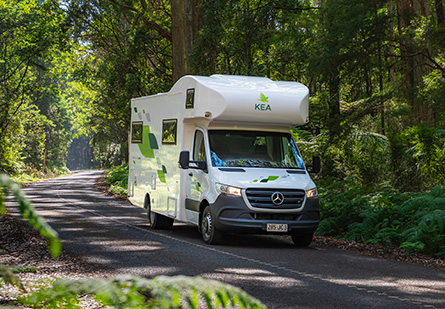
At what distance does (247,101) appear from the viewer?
42.6 feet

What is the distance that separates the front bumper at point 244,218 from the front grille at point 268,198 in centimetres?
14

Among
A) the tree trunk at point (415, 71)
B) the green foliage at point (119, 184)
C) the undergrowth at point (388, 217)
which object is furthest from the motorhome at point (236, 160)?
the green foliage at point (119, 184)

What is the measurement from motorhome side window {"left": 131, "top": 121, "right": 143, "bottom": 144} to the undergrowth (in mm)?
5189

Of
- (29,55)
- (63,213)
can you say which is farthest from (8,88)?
(63,213)

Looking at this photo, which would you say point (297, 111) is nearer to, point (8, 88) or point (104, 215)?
point (104, 215)

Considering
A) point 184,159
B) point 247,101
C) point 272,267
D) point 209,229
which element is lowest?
point 272,267

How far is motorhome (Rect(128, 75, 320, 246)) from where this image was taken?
1219 centimetres

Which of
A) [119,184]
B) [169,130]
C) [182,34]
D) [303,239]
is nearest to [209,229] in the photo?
[303,239]

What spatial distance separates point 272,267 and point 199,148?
4.52 m

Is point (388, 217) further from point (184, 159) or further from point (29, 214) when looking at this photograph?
point (29, 214)

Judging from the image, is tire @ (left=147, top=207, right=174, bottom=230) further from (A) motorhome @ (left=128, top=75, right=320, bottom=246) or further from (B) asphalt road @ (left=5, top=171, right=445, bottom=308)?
(A) motorhome @ (left=128, top=75, right=320, bottom=246)

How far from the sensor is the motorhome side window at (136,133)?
17406 millimetres

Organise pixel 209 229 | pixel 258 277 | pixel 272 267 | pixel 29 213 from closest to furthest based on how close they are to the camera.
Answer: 1. pixel 29 213
2. pixel 258 277
3. pixel 272 267
4. pixel 209 229

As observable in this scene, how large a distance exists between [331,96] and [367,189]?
18.6 feet
